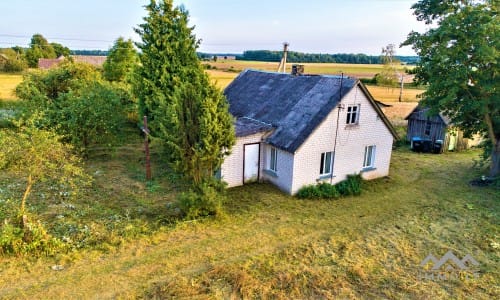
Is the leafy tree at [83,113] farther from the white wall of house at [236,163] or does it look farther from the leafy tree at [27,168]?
the white wall of house at [236,163]

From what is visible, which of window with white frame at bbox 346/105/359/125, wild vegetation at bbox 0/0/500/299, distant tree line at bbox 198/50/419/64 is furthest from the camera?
distant tree line at bbox 198/50/419/64

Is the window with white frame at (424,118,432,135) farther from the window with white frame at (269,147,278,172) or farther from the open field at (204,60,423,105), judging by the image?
the open field at (204,60,423,105)

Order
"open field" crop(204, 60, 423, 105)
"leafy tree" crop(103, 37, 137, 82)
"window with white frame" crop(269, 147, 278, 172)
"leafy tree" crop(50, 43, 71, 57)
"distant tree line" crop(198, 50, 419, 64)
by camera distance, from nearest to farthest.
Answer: "window with white frame" crop(269, 147, 278, 172) < "leafy tree" crop(103, 37, 137, 82) < "open field" crop(204, 60, 423, 105) < "distant tree line" crop(198, 50, 419, 64) < "leafy tree" crop(50, 43, 71, 57)

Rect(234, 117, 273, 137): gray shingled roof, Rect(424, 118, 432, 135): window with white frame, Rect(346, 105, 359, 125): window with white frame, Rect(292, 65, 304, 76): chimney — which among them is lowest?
Rect(424, 118, 432, 135): window with white frame

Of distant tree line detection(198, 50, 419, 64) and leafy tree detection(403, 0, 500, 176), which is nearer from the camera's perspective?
leafy tree detection(403, 0, 500, 176)

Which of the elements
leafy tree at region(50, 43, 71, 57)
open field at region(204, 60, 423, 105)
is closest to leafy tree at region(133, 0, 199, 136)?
open field at region(204, 60, 423, 105)

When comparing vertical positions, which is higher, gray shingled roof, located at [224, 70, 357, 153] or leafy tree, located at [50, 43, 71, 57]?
leafy tree, located at [50, 43, 71, 57]

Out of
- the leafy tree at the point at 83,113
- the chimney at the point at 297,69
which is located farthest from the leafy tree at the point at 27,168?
the chimney at the point at 297,69
